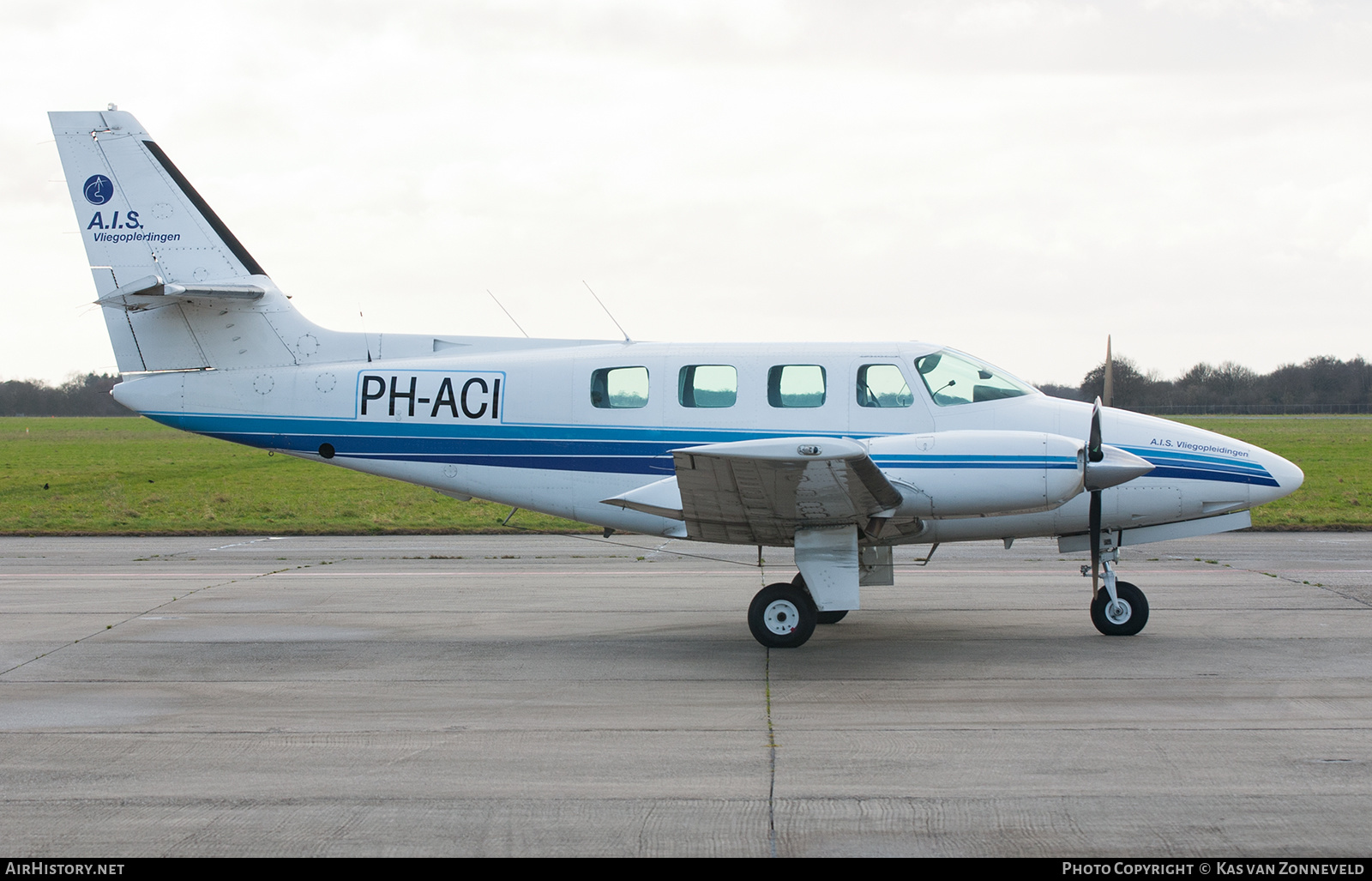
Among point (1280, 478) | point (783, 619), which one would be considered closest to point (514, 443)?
point (783, 619)

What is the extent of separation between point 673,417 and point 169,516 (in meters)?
19.6

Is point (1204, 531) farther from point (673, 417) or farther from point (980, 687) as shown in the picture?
point (673, 417)

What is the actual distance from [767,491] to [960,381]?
2.56 m

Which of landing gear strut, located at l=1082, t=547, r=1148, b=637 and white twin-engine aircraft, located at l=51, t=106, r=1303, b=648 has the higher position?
white twin-engine aircraft, located at l=51, t=106, r=1303, b=648

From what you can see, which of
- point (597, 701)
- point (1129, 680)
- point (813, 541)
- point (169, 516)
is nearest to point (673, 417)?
point (813, 541)

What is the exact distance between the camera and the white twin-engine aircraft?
959cm

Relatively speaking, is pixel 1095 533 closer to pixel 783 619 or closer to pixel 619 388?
pixel 783 619

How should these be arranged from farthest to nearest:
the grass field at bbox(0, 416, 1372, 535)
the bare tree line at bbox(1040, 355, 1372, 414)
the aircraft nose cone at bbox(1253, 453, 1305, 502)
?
1. the bare tree line at bbox(1040, 355, 1372, 414)
2. the grass field at bbox(0, 416, 1372, 535)
3. the aircraft nose cone at bbox(1253, 453, 1305, 502)

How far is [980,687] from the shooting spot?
8.80 metres

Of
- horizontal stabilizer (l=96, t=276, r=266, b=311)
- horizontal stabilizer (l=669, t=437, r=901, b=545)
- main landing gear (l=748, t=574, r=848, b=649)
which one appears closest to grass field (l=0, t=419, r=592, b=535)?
horizontal stabilizer (l=96, t=276, r=266, b=311)

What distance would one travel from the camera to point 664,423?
35.3ft

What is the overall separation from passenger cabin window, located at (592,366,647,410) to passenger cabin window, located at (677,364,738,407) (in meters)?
0.38

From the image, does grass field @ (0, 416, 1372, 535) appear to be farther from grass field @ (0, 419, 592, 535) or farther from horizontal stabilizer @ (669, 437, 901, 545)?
horizontal stabilizer @ (669, 437, 901, 545)

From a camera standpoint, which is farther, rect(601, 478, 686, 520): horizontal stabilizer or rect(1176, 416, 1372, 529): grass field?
rect(1176, 416, 1372, 529): grass field
